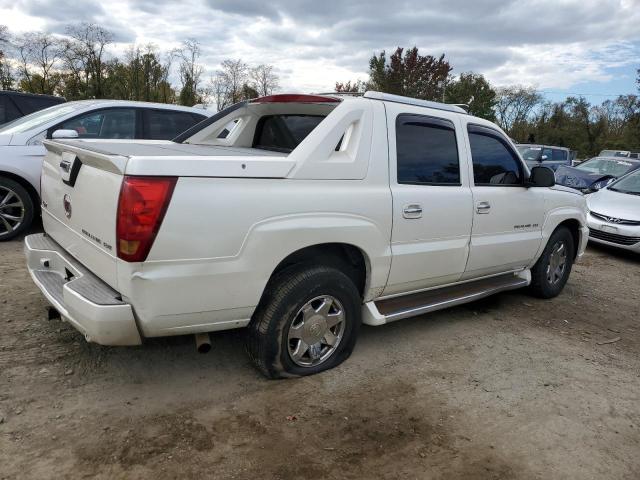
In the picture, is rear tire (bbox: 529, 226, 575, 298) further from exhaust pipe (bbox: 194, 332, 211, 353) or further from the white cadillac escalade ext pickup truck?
exhaust pipe (bbox: 194, 332, 211, 353)

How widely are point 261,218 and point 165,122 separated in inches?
188

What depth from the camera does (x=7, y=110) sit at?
27.3ft

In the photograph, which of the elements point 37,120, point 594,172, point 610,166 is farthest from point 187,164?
point 610,166

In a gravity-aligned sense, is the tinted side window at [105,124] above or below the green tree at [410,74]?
below

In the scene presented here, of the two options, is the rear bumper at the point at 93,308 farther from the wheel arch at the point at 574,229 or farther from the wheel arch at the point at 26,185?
the wheel arch at the point at 574,229

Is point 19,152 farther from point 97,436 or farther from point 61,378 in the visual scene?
point 97,436

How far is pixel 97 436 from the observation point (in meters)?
2.62

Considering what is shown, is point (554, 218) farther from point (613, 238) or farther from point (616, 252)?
point (616, 252)

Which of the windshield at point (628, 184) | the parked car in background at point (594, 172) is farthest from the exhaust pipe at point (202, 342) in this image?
the parked car in background at point (594, 172)

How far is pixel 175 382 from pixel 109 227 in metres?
1.19

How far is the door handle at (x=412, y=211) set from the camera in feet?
11.6

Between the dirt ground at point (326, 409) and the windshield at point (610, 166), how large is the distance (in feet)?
32.4

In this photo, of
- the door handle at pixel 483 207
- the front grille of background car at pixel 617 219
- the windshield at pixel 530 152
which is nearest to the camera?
the door handle at pixel 483 207

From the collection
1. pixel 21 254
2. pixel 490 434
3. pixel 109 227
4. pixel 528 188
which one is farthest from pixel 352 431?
pixel 21 254
